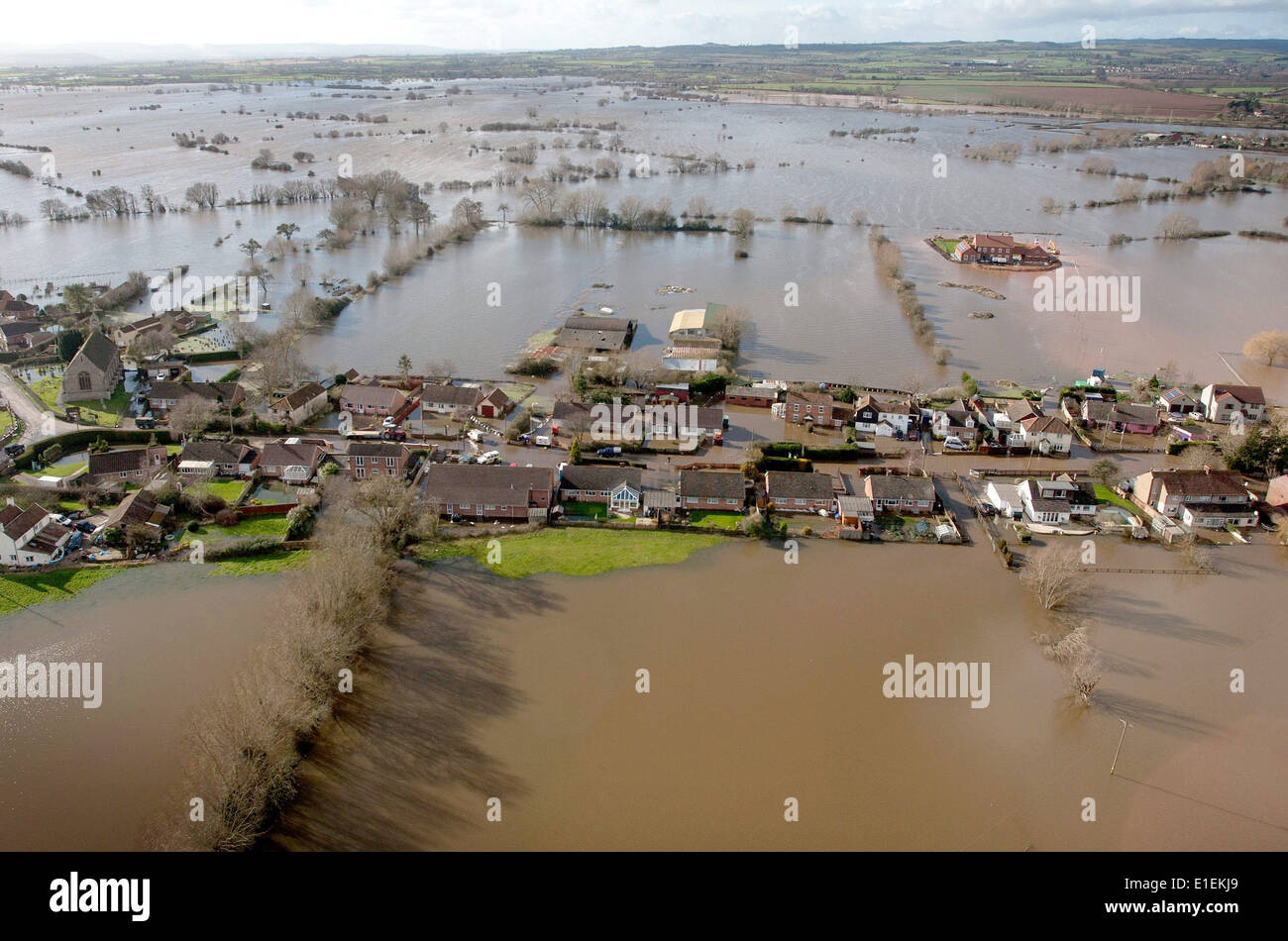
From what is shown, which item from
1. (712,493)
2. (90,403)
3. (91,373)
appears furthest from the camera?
(91,373)

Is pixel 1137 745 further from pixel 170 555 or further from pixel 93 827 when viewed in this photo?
pixel 170 555

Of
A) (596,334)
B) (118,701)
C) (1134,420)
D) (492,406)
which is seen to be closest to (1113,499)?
(1134,420)

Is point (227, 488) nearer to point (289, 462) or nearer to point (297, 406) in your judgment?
point (289, 462)

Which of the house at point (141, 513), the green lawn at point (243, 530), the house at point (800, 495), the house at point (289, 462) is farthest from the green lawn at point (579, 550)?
the house at point (141, 513)

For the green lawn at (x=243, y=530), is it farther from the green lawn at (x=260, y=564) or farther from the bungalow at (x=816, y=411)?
the bungalow at (x=816, y=411)

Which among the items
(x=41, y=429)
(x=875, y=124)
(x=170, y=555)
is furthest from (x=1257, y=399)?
(x=875, y=124)

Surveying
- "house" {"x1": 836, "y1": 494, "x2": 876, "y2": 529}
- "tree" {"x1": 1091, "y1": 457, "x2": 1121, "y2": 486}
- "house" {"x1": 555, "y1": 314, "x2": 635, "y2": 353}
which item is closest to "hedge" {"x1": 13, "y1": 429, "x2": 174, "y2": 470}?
"house" {"x1": 555, "y1": 314, "x2": 635, "y2": 353}
